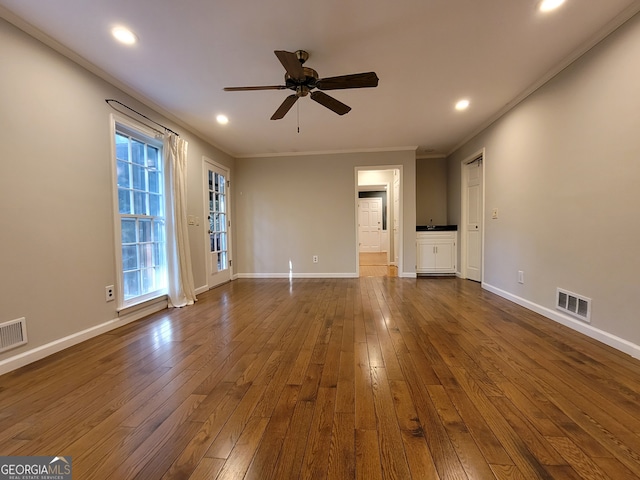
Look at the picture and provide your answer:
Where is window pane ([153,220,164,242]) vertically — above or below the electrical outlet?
above

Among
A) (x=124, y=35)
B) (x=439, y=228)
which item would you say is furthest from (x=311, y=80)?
(x=439, y=228)

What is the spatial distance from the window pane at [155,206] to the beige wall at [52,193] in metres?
0.66

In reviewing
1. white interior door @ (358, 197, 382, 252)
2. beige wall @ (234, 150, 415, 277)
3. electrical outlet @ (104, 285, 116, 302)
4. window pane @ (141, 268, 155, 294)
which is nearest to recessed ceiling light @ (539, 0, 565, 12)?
beige wall @ (234, 150, 415, 277)

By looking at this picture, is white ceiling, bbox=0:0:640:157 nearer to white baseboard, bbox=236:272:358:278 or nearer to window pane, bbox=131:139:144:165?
window pane, bbox=131:139:144:165

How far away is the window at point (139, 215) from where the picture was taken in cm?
272

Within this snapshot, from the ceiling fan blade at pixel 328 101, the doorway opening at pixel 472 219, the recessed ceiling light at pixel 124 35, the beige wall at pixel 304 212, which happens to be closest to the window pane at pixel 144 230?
the recessed ceiling light at pixel 124 35

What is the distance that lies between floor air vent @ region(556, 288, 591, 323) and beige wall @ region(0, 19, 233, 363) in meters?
4.30

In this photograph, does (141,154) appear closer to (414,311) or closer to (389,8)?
(389,8)

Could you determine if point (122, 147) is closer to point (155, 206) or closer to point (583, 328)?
point (155, 206)

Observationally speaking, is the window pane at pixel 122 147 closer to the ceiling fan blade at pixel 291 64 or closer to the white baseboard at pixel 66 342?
the white baseboard at pixel 66 342

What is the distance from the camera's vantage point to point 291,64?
1.87m

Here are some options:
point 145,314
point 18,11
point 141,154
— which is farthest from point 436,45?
point 145,314

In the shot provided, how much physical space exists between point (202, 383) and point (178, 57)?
102 inches

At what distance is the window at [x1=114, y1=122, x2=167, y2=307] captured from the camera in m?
2.72
